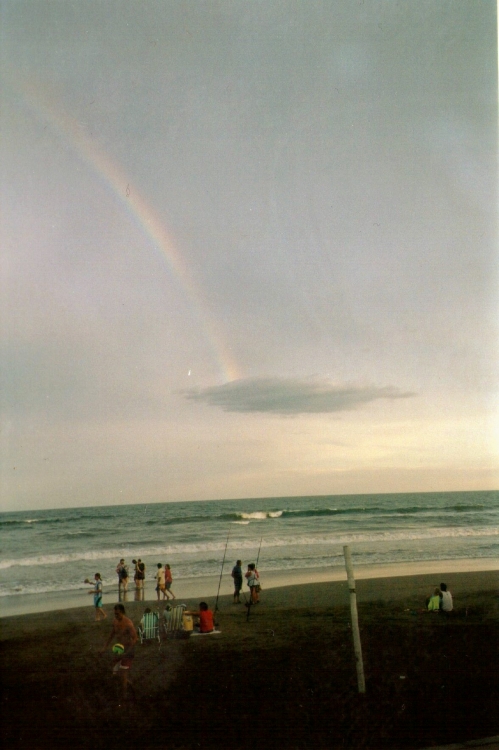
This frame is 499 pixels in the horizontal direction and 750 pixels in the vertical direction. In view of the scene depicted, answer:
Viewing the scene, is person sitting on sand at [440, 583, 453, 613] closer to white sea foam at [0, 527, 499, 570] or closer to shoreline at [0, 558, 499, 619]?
shoreline at [0, 558, 499, 619]

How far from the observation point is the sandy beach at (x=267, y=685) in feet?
25.3

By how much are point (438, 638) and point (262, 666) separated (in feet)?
13.1

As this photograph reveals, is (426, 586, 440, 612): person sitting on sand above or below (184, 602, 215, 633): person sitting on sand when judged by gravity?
below

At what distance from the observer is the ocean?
28734mm

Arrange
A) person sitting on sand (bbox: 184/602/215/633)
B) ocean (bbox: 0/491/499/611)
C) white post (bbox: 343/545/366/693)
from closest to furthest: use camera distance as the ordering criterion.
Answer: white post (bbox: 343/545/366/693) < person sitting on sand (bbox: 184/602/215/633) < ocean (bbox: 0/491/499/611)

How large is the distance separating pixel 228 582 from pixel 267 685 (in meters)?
14.6

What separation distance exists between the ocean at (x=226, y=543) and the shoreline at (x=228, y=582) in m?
0.53

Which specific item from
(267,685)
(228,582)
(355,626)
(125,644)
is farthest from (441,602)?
(228,582)

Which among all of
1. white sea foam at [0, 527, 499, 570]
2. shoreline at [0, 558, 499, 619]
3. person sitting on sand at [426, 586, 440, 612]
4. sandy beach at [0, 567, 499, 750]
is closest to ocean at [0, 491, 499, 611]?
white sea foam at [0, 527, 499, 570]

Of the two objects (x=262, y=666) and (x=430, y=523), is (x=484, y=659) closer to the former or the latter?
(x=262, y=666)

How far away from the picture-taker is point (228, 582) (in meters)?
23.8

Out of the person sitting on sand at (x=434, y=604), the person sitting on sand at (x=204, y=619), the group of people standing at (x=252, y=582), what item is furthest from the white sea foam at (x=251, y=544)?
the person sitting on sand at (x=434, y=604)

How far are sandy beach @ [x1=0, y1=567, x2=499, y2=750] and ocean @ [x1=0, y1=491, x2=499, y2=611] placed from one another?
9140 millimetres

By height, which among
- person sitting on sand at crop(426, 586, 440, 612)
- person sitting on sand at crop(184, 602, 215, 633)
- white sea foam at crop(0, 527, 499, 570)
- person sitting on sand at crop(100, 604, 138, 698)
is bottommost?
white sea foam at crop(0, 527, 499, 570)
